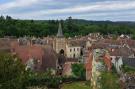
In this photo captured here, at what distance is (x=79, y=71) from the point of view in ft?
203

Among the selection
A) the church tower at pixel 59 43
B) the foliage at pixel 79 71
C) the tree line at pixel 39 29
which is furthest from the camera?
the tree line at pixel 39 29

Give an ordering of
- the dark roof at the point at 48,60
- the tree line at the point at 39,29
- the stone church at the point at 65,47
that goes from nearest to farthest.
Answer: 1. the dark roof at the point at 48,60
2. the stone church at the point at 65,47
3. the tree line at the point at 39,29

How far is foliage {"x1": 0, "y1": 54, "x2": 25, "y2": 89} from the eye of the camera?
37453 mm

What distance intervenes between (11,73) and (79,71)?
75.4 ft

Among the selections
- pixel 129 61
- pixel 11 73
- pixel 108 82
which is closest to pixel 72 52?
pixel 129 61

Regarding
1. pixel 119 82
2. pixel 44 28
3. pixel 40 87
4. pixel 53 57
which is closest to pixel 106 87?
pixel 119 82

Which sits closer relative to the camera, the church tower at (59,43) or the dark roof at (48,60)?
the dark roof at (48,60)

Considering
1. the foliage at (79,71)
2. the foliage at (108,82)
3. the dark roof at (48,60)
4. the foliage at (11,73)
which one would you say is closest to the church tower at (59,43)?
the dark roof at (48,60)

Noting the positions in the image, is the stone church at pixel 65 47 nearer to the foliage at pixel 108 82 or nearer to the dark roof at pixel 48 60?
the dark roof at pixel 48 60

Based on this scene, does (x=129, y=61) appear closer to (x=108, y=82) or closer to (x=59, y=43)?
(x=108, y=82)

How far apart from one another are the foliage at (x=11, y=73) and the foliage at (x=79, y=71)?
66.1ft

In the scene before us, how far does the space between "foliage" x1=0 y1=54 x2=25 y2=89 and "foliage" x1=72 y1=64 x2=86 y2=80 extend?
66.1 feet

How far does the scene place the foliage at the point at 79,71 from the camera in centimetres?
6027

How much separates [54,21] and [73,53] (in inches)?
2655
